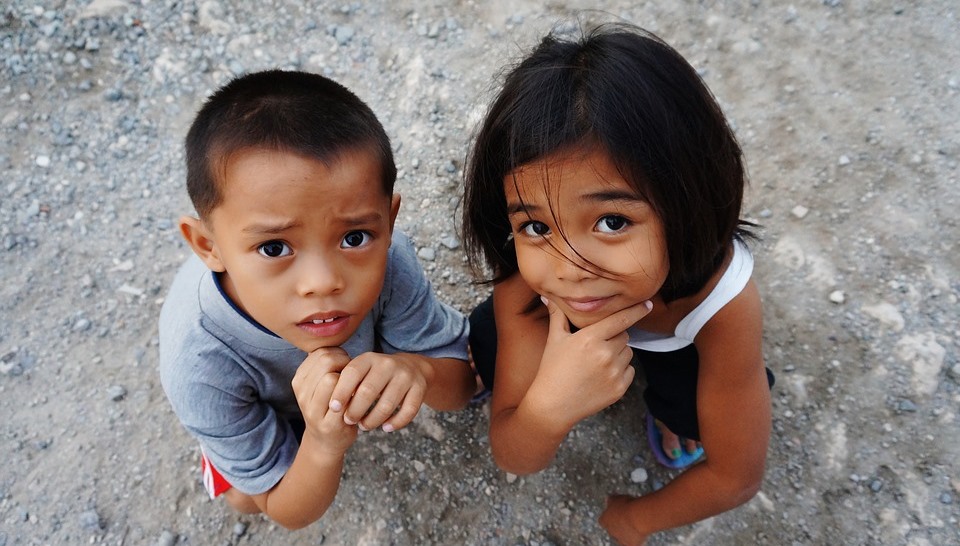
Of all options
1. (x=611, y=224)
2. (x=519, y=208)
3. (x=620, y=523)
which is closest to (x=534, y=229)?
(x=519, y=208)

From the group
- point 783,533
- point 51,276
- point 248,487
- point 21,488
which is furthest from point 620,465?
point 51,276

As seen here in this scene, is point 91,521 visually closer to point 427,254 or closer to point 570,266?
point 427,254

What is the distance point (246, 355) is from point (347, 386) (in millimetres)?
390

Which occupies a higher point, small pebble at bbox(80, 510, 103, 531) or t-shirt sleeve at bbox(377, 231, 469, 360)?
t-shirt sleeve at bbox(377, 231, 469, 360)

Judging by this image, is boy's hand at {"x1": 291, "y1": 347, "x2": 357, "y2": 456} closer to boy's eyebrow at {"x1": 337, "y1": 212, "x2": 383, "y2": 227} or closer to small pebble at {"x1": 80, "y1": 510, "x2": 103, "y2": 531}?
boy's eyebrow at {"x1": 337, "y1": 212, "x2": 383, "y2": 227}

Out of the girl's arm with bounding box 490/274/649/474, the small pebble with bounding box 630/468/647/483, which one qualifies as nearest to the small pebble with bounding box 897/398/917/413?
Result: the small pebble with bounding box 630/468/647/483

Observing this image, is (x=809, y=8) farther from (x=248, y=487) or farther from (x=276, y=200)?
(x=248, y=487)

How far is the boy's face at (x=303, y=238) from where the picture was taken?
127cm

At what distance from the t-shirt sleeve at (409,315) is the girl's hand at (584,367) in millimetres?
371

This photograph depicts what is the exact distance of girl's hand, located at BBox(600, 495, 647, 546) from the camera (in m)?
1.96

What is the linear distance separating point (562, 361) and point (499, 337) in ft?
0.96

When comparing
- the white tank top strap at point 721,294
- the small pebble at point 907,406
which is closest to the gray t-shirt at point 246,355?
the white tank top strap at point 721,294

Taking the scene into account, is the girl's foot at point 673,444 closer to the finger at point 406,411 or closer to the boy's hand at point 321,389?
the finger at point 406,411

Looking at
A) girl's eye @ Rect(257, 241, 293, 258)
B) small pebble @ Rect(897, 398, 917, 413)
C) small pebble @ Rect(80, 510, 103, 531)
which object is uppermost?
girl's eye @ Rect(257, 241, 293, 258)
